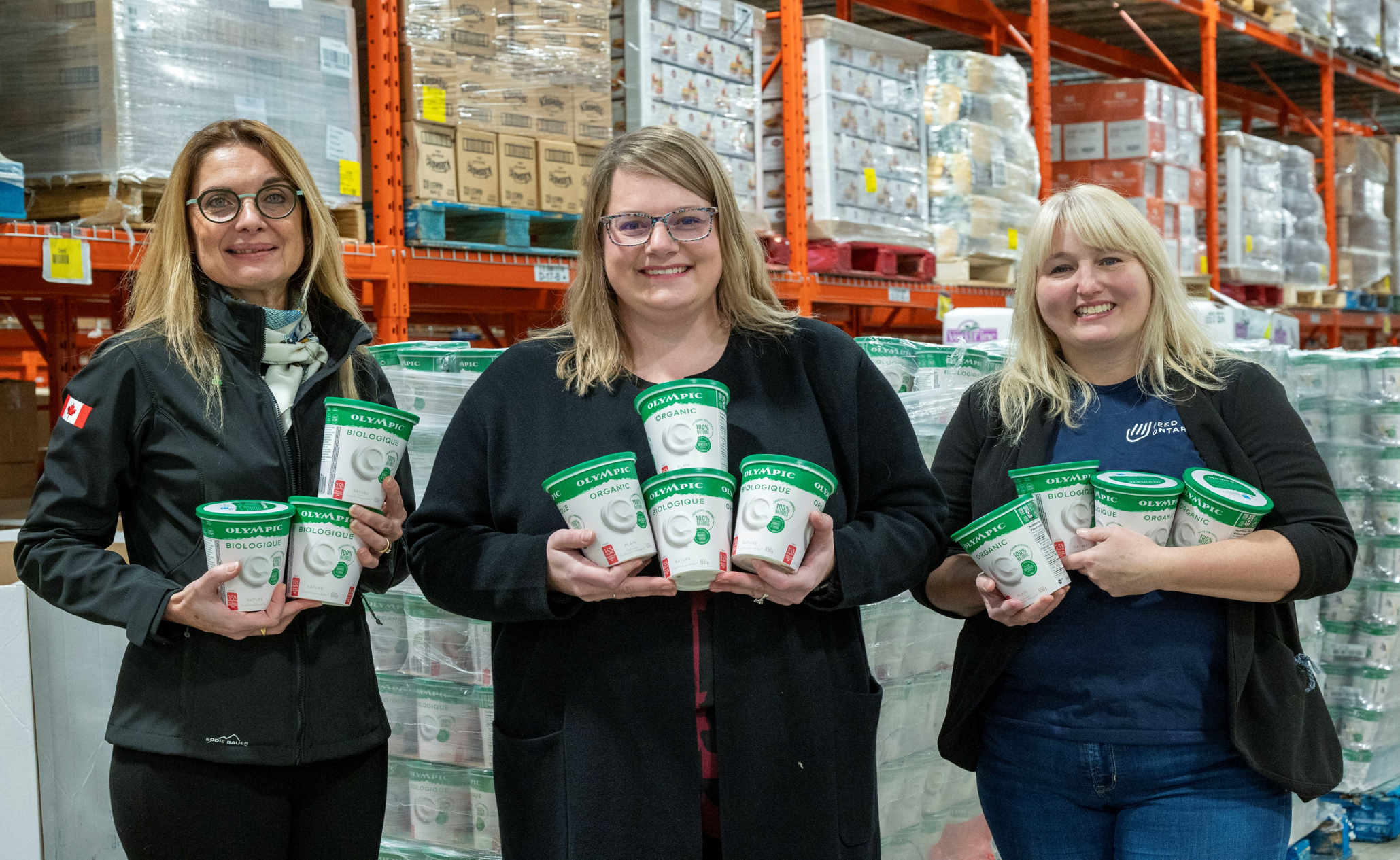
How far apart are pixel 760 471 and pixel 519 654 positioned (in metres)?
0.45

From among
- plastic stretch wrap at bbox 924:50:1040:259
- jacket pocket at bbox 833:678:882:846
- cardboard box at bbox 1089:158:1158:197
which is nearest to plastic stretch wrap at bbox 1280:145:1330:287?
cardboard box at bbox 1089:158:1158:197

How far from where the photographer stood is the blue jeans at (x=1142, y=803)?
203 centimetres

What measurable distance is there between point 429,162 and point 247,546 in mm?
3050

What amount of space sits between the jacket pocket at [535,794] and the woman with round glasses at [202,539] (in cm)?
31

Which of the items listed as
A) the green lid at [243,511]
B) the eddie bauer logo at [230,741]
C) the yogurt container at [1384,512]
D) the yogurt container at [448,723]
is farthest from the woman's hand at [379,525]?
the yogurt container at [1384,512]

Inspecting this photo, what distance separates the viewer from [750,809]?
1.80 m

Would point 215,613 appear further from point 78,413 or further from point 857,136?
point 857,136

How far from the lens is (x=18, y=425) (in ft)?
14.8

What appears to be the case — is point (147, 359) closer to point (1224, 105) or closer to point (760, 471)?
point (760, 471)

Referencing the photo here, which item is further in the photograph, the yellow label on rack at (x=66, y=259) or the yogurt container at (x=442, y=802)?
the yellow label on rack at (x=66, y=259)

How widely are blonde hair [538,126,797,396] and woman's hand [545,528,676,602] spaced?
275mm

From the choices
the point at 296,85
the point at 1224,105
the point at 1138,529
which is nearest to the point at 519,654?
the point at 1138,529

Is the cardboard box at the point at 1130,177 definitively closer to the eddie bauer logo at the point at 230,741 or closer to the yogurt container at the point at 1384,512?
the yogurt container at the point at 1384,512

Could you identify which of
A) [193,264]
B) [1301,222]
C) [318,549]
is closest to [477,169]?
[193,264]
